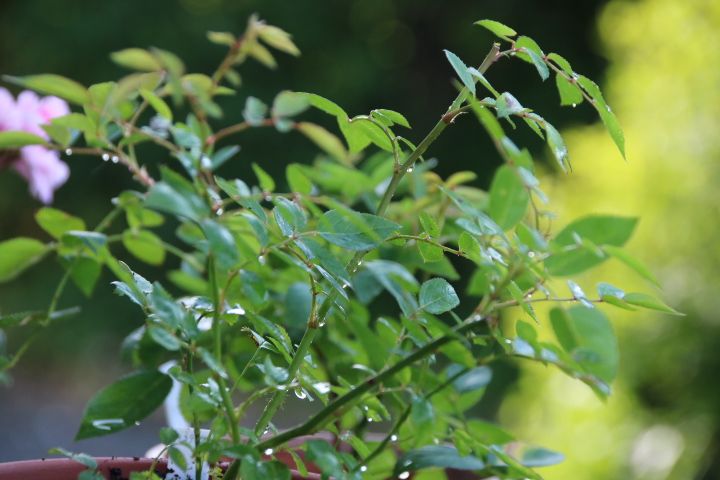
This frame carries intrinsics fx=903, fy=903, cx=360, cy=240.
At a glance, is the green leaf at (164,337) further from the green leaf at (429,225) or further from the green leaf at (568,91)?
the green leaf at (568,91)

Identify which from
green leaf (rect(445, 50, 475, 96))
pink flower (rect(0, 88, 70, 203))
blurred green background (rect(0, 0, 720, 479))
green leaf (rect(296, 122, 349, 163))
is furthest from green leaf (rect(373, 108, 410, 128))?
blurred green background (rect(0, 0, 720, 479))

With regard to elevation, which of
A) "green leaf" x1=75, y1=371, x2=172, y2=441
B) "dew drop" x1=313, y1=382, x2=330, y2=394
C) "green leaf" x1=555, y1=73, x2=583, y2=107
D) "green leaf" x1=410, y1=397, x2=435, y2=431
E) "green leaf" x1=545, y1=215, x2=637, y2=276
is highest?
"green leaf" x1=555, y1=73, x2=583, y2=107

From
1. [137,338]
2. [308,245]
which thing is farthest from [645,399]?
[308,245]

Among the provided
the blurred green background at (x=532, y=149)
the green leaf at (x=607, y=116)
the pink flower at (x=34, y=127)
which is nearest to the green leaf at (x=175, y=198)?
the green leaf at (x=607, y=116)

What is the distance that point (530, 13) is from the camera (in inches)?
124

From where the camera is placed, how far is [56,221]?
21.5 inches

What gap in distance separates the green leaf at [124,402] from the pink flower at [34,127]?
367mm

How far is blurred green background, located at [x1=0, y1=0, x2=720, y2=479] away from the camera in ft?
5.89

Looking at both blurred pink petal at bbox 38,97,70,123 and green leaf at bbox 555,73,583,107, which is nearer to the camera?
green leaf at bbox 555,73,583,107

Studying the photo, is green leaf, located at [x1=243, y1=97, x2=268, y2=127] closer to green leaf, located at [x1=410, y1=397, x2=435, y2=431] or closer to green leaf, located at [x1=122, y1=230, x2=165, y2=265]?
green leaf, located at [x1=122, y1=230, x2=165, y2=265]

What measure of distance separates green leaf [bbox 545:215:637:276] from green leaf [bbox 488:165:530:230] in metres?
0.02

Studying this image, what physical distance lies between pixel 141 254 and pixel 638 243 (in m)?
1.37

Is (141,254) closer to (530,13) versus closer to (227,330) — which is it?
(227,330)

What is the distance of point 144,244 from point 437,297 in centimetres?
27
